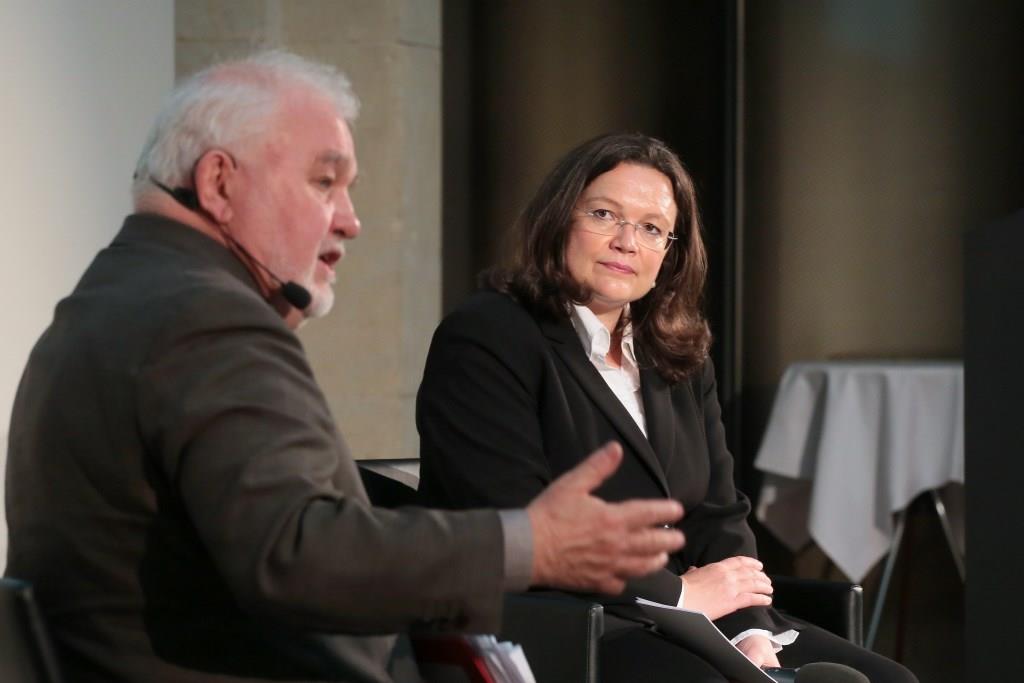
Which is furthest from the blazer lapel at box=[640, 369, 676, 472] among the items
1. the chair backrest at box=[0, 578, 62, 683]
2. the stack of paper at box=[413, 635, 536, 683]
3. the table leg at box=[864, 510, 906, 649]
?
the table leg at box=[864, 510, 906, 649]

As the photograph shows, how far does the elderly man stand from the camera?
4.30 ft

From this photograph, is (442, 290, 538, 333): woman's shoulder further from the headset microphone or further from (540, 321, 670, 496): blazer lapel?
the headset microphone

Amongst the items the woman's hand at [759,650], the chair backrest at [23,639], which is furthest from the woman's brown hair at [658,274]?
the chair backrest at [23,639]

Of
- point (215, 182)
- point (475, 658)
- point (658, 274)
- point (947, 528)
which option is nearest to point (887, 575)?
point (947, 528)

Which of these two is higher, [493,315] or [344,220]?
[344,220]

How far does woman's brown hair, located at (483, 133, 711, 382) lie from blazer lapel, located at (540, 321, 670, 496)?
46 millimetres

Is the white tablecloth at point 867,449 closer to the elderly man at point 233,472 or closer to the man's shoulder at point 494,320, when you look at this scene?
the man's shoulder at point 494,320

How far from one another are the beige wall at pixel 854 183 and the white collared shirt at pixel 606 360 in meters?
2.42

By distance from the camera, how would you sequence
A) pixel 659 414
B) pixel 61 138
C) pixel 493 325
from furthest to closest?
pixel 61 138 → pixel 659 414 → pixel 493 325

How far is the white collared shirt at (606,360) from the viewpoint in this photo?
2.69m

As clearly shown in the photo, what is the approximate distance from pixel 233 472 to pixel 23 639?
248 mm

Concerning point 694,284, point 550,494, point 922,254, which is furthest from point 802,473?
point 550,494

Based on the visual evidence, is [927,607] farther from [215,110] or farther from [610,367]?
[215,110]

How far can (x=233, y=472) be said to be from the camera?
1.30m
